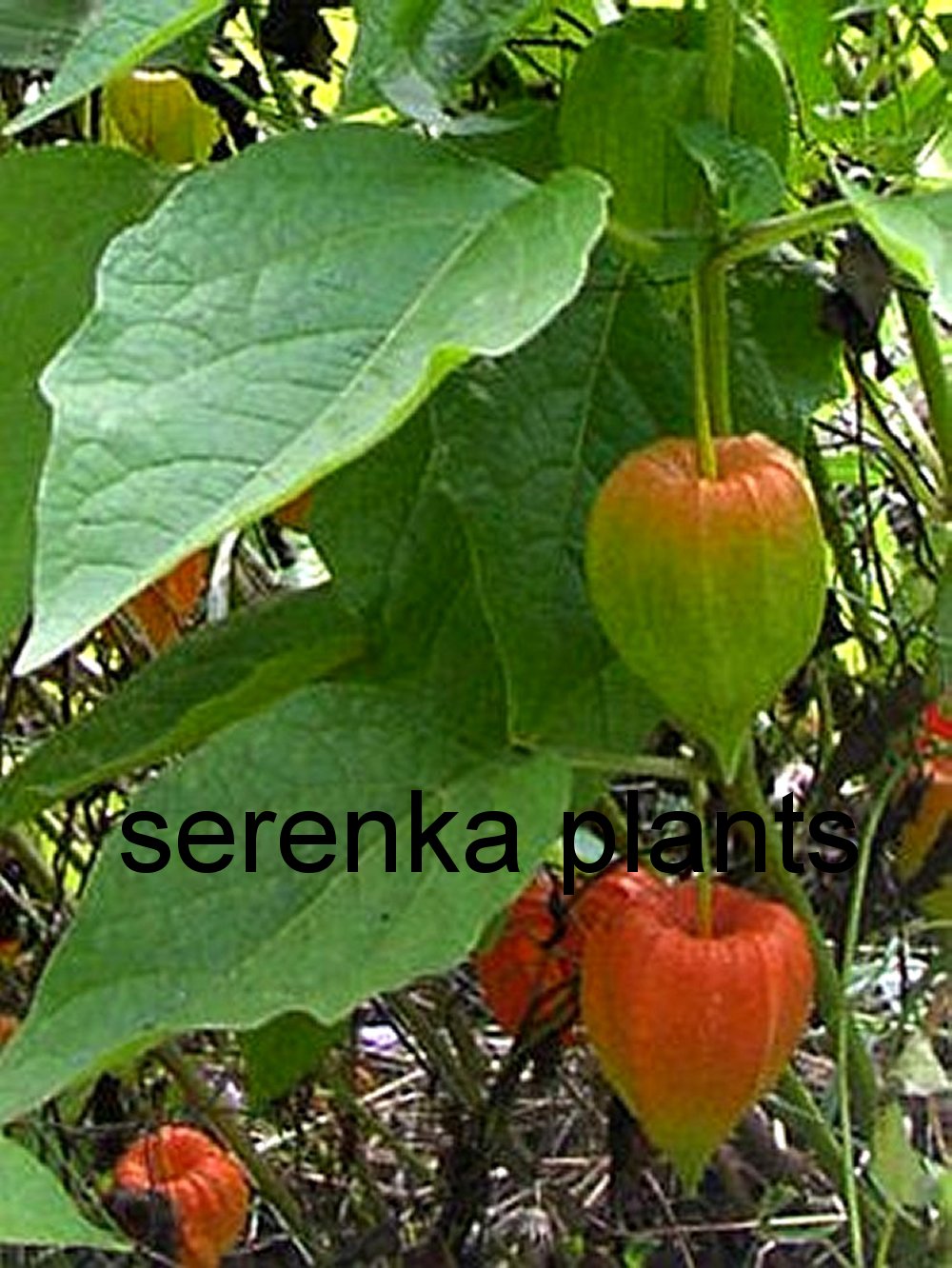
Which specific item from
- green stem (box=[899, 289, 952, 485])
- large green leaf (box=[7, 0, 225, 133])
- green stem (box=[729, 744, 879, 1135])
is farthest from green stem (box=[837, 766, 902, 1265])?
large green leaf (box=[7, 0, 225, 133])

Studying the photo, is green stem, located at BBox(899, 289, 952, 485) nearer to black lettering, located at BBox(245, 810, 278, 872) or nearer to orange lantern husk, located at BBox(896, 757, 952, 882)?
orange lantern husk, located at BBox(896, 757, 952, 882)

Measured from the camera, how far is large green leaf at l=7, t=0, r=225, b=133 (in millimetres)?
462

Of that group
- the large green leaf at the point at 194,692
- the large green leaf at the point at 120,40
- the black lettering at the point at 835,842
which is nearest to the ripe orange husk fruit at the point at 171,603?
the large green leaf at the point at 194,692

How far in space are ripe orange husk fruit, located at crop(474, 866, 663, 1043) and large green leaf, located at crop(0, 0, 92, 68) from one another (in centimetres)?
26

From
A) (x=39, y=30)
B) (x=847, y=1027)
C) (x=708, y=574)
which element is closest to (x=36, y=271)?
(x=39, y=30)

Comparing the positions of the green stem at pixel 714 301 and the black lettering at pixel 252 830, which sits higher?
the green stem at pixel 714 301

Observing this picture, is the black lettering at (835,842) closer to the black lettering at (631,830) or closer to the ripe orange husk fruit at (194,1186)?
the black lettering at (631,830)

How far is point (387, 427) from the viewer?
41 centimetres

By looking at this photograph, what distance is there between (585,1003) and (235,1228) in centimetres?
27

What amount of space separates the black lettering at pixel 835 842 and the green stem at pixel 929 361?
0.41ft

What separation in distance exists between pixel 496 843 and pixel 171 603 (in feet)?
0.95

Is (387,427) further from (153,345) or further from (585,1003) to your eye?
(585,1003)

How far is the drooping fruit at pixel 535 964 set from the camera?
746 mm

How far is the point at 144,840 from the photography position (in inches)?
21.8
